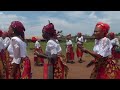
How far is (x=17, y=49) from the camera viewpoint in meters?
5.96

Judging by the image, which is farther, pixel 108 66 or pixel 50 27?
pixel 50 27

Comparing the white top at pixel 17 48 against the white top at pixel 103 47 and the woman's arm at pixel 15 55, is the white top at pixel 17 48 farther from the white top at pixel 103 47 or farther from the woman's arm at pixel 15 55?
the white top at pixel 103 47

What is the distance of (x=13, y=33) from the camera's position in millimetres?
6223

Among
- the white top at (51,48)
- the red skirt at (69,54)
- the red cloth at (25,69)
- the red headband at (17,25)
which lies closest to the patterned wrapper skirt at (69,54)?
the red skirt at (69,54)

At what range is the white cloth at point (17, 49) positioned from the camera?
5.97 m

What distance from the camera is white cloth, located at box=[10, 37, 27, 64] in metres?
5.97

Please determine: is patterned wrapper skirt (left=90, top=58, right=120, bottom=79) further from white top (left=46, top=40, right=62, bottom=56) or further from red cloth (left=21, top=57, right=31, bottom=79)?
red cloth (left=21, top=57, right=31, bottom=79)

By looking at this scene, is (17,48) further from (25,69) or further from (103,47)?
(103,47)

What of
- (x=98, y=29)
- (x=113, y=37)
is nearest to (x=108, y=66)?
(x=98, y=29)

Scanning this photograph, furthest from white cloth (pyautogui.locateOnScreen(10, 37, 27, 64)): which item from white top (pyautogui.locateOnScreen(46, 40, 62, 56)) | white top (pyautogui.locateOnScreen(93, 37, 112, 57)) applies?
white top (pyautogui.locateOnScreen(93, 37, 112, 57))
